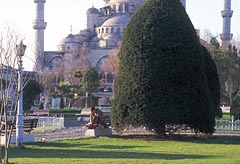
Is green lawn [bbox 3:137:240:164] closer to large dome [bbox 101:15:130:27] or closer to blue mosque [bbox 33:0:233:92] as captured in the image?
blue mosque [bbox 33:0:233:92]

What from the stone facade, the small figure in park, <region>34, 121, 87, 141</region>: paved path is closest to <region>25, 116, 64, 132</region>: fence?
<region>34, 121, 87, 141</region>: paved path

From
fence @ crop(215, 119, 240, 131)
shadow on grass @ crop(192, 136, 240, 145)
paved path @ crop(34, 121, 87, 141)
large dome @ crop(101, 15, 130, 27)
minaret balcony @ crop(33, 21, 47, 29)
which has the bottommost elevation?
paved path @ crop(34, 121, 87, 141)

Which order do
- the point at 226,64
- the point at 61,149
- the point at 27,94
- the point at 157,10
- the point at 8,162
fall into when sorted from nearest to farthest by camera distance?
the point at 8,162 < the point at 61,149 < the point at 157,10 < the point at 27,94 < the point at 226,64

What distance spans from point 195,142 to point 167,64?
2.66m

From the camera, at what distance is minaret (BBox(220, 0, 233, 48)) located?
78.7 m

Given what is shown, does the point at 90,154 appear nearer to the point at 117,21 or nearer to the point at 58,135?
the point at 58,135

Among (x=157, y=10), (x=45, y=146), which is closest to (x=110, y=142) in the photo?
(x=45, y=146)

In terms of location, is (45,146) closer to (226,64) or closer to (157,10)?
(157,10)

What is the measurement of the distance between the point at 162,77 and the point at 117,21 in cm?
6993

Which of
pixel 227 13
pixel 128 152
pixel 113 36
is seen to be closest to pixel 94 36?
pixel 113 36

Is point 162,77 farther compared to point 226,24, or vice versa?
point 226,24

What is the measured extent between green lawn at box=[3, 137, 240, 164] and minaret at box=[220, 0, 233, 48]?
209 ft

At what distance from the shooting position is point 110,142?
52.4 ft

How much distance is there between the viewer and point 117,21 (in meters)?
85.7
